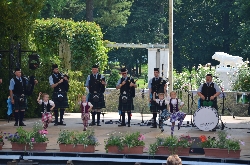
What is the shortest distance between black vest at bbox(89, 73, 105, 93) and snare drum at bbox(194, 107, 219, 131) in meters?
3.12

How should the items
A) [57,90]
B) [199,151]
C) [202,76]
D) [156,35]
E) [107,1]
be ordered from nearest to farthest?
[199,151] < [57,90] < [202,76] < [107,1] < [156,35]

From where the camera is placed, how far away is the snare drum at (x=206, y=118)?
18411mm

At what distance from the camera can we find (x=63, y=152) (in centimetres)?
1551

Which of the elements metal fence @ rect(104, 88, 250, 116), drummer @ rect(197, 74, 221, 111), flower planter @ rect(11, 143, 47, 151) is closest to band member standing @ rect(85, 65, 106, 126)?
drummer @ rect(197, 74, 221, 111)

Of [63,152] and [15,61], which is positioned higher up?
[15,61]

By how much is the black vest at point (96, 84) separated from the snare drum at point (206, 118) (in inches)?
123

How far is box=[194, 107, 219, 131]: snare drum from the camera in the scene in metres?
18.4

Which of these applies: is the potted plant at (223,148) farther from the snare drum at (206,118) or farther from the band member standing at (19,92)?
the band member standing at (19,92)

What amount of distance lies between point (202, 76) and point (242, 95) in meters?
9.05

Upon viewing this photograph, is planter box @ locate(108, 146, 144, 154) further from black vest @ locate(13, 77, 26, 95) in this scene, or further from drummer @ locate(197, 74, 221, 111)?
black vest @ locate(13, 77, 26, 95)

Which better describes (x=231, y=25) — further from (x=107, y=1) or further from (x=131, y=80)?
(x=131, y=80)

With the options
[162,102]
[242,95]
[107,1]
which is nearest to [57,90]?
[162,102]

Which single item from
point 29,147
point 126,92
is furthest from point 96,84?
point 29,147

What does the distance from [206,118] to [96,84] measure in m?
3.47
